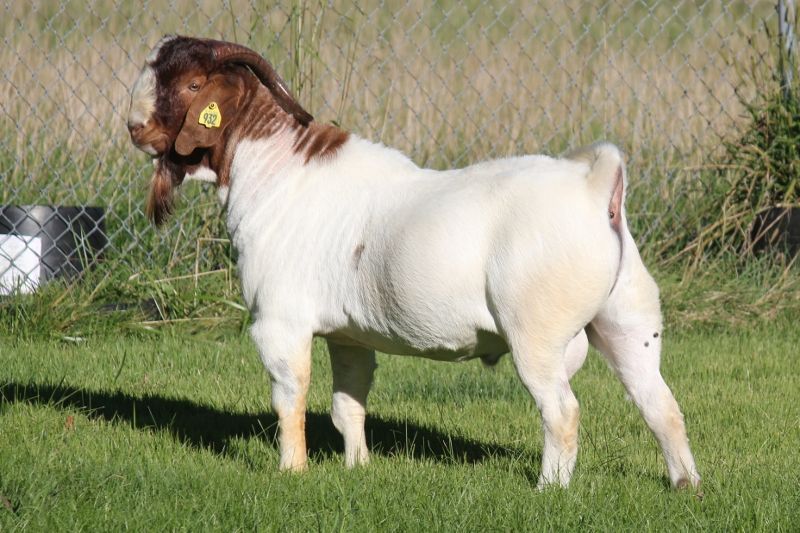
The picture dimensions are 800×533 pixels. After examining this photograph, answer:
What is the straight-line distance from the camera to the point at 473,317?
4.05m

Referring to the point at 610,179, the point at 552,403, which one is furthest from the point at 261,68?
the point at 552,403

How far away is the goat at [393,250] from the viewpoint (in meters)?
3.96

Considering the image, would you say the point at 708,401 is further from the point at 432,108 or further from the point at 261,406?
Answer: the point at 432,108

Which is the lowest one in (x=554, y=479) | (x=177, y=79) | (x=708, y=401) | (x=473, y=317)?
(x=708, y=401)

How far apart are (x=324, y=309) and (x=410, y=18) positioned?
14130mm

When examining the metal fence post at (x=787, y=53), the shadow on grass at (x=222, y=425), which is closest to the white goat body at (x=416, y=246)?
the shadow on grass at (x=222, y=425)

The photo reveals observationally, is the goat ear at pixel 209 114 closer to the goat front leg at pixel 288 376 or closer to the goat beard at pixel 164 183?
the goat beard at pixel 164 183

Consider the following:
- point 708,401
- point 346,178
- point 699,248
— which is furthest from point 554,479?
point 699,248

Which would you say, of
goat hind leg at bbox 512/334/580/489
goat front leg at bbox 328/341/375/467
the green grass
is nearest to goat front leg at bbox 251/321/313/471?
the green grass

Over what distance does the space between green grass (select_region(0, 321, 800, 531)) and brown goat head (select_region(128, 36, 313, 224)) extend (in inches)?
48.5

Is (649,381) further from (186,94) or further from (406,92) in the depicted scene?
(406,92)

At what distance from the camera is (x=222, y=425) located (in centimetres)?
548

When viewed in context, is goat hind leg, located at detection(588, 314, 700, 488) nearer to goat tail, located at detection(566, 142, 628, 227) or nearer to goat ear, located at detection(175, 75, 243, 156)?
goat tail, located at detection(566, 142, 628, 227)

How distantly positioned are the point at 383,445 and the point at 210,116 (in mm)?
1630
